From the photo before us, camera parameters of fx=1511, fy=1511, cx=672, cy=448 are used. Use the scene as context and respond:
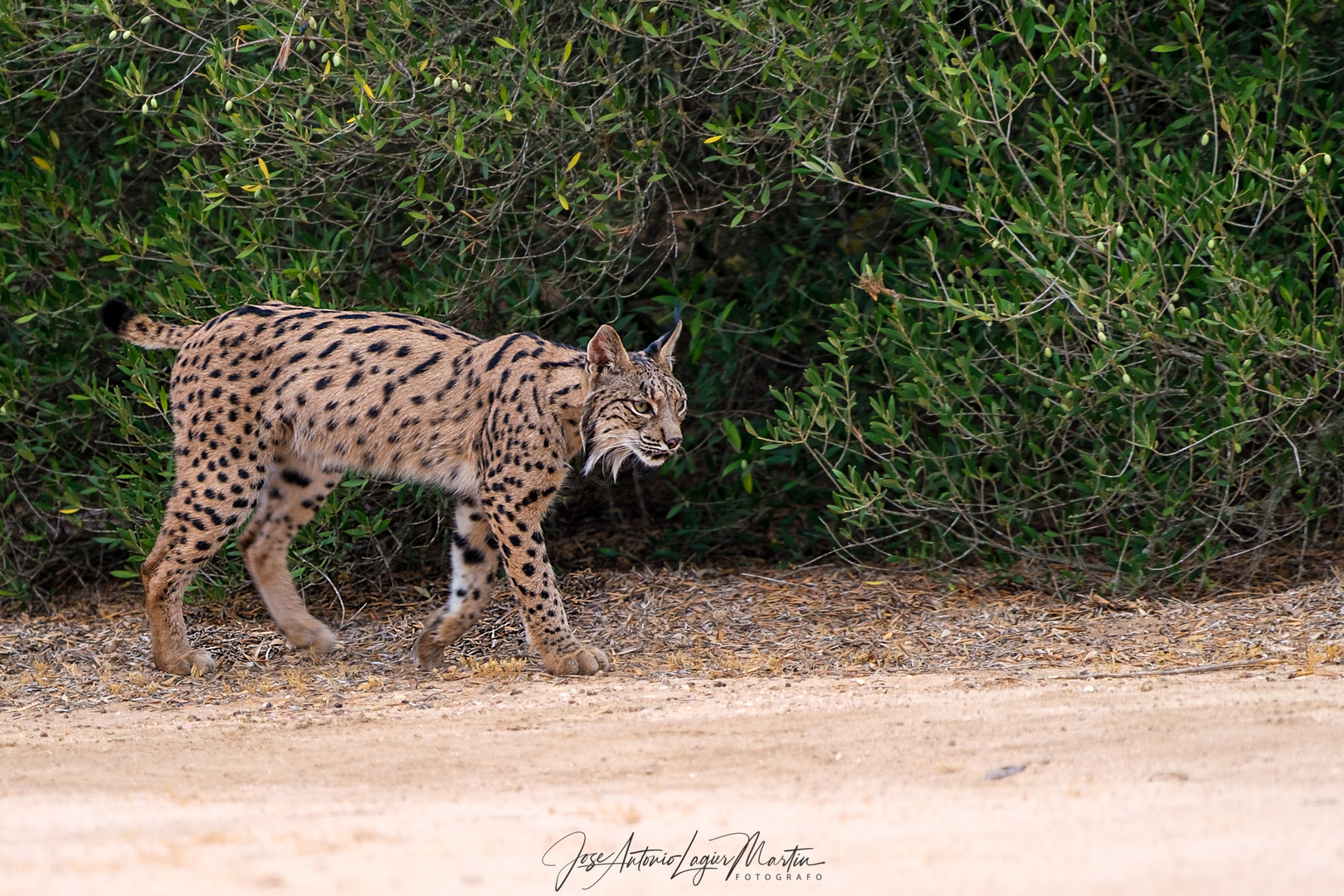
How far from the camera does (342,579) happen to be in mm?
8047

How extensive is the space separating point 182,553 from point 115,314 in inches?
44.1

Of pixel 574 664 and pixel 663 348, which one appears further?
pixel 663 348

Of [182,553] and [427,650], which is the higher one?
[182,553]

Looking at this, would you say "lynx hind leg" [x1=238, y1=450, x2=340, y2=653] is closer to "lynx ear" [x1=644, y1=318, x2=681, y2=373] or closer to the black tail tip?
the black tail tip

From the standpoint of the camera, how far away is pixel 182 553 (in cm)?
682

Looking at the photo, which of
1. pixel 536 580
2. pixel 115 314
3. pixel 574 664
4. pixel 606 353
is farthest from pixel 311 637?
pixel 606 353

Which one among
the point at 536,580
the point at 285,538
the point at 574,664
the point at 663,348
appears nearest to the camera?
the point at 574,664

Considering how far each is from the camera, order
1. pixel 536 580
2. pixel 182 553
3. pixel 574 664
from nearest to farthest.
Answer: pixel 574 664, pixel 536 580, pixel 182 553

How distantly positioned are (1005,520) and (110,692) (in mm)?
4053

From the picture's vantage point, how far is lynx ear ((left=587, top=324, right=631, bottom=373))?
6.48m

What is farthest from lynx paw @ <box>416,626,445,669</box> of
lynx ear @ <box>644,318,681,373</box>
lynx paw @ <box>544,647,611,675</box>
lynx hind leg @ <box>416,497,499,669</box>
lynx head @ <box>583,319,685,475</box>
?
lynx ear @ <box>644,318,681,373</box>

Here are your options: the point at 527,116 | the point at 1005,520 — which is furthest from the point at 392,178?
the point at 1005,520

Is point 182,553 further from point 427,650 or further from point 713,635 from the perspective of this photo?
point 713,635

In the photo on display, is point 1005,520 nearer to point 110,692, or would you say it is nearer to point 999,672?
point 999,672
